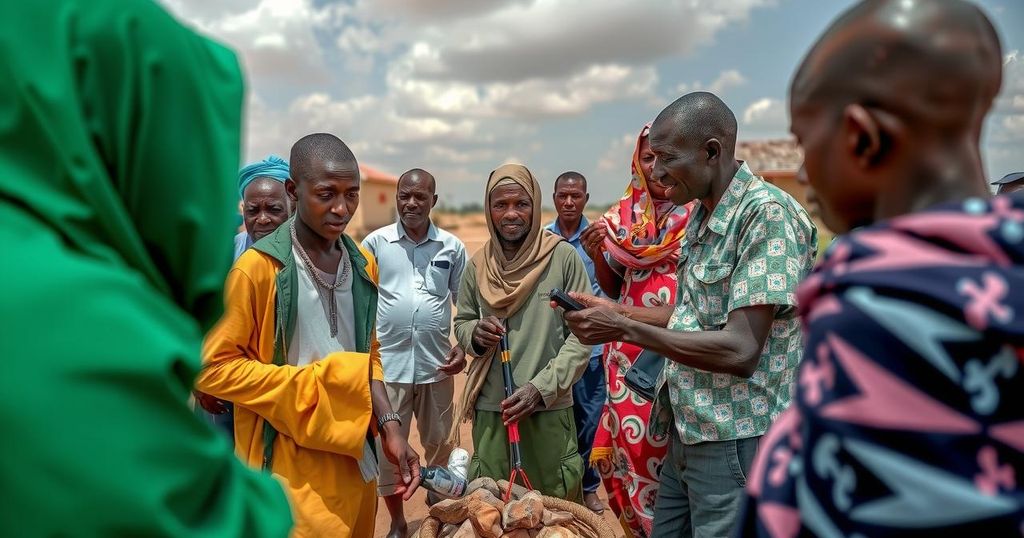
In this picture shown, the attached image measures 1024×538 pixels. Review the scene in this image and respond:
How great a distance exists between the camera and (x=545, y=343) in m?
4.07

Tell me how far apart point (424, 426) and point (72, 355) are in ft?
15.2

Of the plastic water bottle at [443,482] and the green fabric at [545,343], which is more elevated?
the green fabric at [545,343]

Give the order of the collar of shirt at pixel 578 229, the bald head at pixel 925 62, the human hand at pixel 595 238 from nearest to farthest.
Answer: the bald head at pixel 925 62 < the human hand at pixel 595 238 < the collar of shirt at pixel 578 229

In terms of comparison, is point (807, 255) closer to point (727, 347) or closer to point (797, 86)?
point (727, 347)

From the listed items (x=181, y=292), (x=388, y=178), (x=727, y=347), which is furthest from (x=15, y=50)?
(x=388, y=178)

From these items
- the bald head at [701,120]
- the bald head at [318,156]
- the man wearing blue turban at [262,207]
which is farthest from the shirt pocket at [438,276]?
the bald head at [701,120]

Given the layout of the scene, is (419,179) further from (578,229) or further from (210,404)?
(210,404)

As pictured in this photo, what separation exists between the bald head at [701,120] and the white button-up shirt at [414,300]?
112 inches

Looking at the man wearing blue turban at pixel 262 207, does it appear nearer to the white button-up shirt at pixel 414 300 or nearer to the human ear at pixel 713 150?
the white button-up shirt at pixel 414 300

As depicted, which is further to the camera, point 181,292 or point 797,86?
point 797,86

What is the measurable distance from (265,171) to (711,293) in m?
3.97

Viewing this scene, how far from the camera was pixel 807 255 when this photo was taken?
2469 millimetres

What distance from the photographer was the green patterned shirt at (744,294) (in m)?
2.32

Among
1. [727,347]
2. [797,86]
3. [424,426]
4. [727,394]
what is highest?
[797,86]
